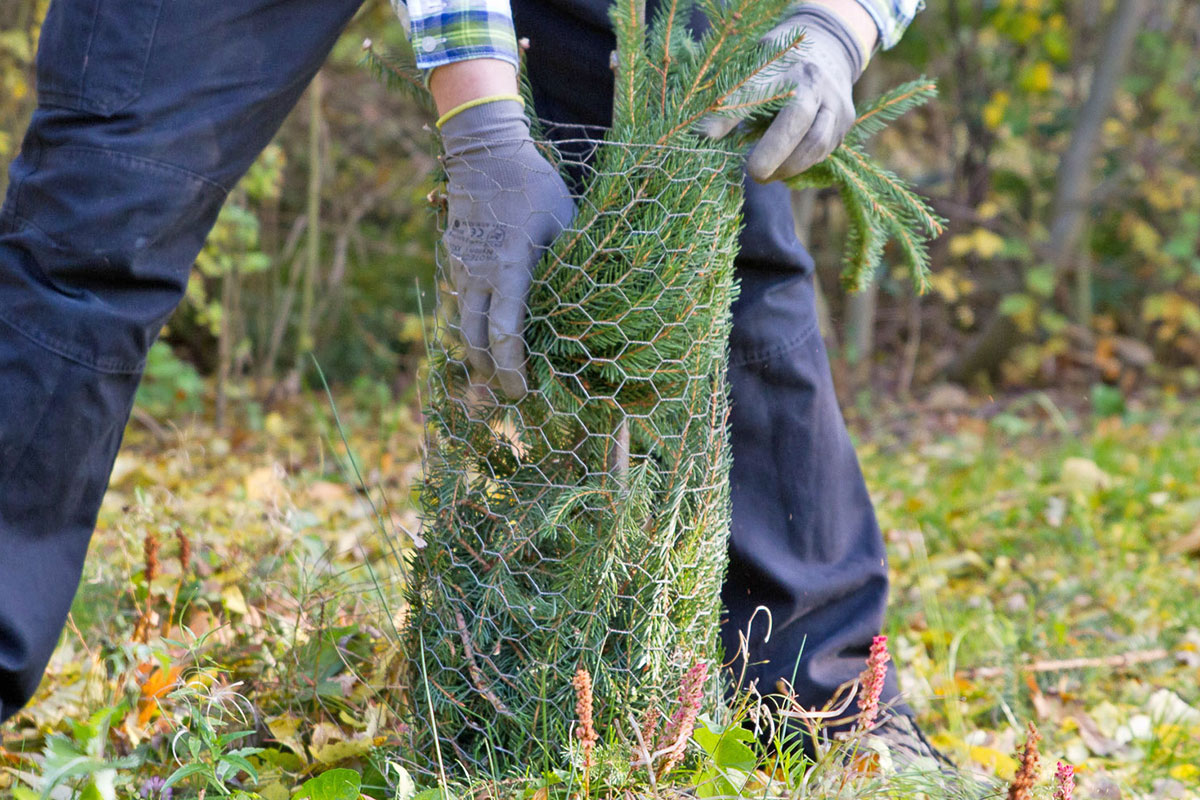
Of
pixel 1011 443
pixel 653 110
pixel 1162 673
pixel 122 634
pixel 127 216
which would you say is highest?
pixel 653 110

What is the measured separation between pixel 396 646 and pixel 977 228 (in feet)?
14.1

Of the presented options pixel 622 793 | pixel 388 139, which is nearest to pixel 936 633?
pixel 622 793

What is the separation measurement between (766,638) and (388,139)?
3.89 meters

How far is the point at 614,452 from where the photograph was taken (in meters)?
1.23

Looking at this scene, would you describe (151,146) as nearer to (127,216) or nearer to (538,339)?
(127,216)

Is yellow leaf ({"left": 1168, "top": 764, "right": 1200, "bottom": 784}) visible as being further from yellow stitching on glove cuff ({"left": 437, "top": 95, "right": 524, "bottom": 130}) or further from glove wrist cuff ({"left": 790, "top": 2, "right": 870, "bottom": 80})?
yellow stitching on glove cuff ({"left": 437, "top": 95, "right": 524, "bottom": 130})

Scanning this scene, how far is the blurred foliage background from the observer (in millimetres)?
4484

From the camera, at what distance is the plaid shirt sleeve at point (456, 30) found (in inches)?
47.4

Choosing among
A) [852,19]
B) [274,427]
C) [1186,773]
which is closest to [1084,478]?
[1186,773]

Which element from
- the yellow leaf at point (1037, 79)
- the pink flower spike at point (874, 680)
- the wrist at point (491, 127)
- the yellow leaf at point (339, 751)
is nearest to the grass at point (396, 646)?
the yellow leaf at point (339, 751)

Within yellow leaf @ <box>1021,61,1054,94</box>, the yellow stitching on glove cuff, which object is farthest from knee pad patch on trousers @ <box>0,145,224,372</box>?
yellow leaf @ <box>1021,61,1054,94</box>

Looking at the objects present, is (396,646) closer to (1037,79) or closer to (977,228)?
(977,228)

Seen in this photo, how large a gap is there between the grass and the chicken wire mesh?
9 cm

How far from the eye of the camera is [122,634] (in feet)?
5.52
